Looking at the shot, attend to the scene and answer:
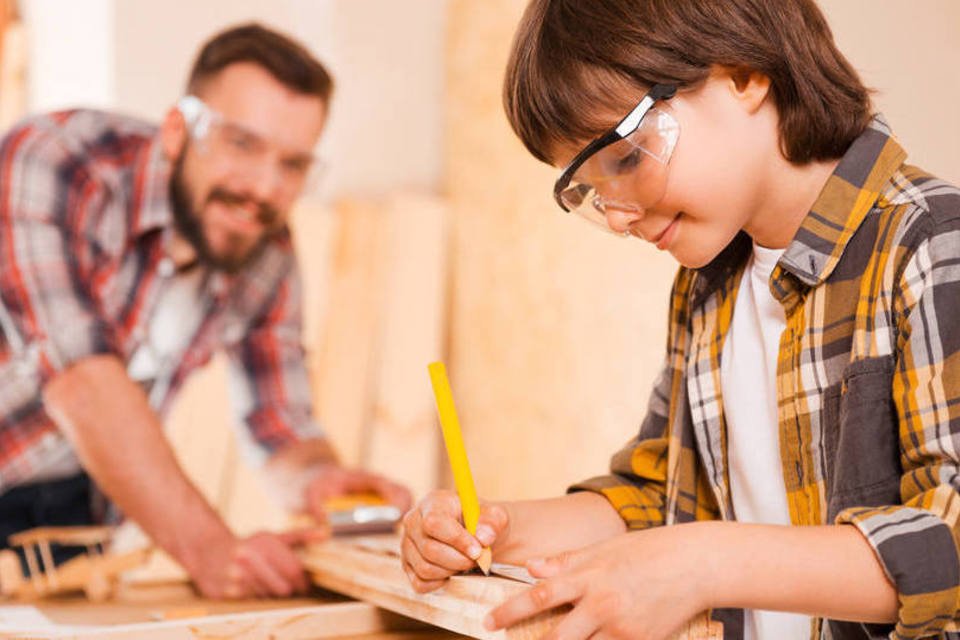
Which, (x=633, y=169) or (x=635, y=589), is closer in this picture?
(x=635, y=589)

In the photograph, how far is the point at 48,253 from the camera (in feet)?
7.27

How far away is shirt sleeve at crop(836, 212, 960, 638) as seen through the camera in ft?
2.66

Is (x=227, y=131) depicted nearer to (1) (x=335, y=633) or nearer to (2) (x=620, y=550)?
(1) (x=335, y=633)

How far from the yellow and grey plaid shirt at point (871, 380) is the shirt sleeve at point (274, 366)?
5.24 feet

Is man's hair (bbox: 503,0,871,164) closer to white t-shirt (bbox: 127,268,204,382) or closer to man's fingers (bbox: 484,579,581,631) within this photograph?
man's fingers (bbox: 484,579,581,631)

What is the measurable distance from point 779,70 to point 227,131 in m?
1.60

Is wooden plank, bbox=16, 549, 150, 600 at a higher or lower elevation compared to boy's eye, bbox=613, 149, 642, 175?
lower

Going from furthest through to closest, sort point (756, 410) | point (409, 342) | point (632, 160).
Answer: point (409, 342) < point (756, 410) < point (632, 160)

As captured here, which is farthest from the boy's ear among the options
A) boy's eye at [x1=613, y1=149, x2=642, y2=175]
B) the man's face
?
the man's face

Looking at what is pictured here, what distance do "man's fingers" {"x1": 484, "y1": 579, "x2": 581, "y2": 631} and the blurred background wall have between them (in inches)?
69.2

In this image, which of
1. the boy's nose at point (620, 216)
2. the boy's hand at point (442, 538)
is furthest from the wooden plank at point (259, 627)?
the boy's nose at point (620, 216)

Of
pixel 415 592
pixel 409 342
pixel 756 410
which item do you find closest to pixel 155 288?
pixel 409 342

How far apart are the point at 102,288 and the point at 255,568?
986 mm

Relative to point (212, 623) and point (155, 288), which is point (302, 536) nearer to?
point (212, 623)
